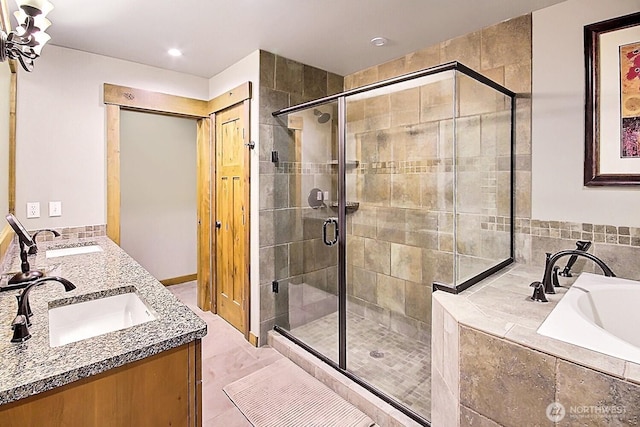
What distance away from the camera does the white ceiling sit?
6.93 feet

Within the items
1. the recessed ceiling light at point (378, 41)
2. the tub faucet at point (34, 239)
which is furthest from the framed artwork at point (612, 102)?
the tub faucet at point (34, 239)

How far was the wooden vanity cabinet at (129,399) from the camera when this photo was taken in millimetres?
853

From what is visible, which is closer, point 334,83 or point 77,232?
point 77,232

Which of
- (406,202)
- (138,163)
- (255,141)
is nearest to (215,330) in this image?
(255,141)

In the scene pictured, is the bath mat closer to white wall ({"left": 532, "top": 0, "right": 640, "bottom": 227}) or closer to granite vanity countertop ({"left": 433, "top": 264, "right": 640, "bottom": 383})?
granite vanity countertop ({"left": 433, "top": 264, "right": 640, "bottom": 383})

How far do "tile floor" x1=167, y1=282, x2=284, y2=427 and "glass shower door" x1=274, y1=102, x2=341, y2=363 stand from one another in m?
0.37

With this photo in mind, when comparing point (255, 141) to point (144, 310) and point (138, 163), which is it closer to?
point (144, 310)

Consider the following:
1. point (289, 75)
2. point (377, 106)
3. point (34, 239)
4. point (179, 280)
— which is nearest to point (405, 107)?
point (377, 106)

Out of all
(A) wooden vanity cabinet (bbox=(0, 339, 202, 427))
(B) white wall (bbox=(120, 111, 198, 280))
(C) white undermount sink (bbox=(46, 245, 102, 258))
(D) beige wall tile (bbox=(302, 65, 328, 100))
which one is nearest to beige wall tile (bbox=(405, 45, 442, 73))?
(D) beige wall tile (bbox=(302, 65, 328, 100))

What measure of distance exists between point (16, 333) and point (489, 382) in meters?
1.62

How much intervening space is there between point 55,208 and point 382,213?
2.79 metres

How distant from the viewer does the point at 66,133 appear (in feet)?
9.10

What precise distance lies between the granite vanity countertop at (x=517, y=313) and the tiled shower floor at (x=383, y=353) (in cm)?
77

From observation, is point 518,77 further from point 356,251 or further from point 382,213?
point 356,251
